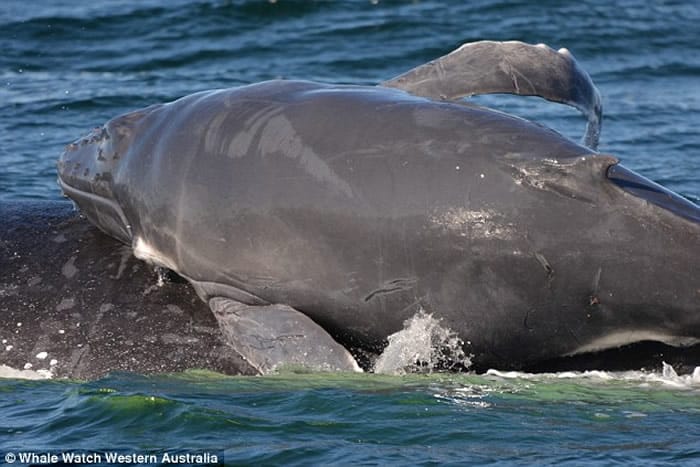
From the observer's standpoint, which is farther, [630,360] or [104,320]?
[104,320]

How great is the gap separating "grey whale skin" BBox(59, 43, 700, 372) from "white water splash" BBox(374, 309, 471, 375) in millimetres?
63

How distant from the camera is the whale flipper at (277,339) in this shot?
823 cm

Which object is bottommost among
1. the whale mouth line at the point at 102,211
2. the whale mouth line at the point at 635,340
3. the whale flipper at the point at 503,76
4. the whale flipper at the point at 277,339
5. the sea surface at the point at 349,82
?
the sea surface at the point at 349,82

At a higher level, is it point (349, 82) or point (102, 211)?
point (102, 211)

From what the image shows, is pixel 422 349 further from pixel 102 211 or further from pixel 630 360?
pixel 102 211

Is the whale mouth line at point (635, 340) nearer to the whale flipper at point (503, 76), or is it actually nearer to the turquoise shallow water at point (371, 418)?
the turquoise shallow water at point (371, 418)

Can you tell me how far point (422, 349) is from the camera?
822cm

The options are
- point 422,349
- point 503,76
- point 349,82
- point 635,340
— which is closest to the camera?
point 635,340

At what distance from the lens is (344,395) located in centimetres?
795

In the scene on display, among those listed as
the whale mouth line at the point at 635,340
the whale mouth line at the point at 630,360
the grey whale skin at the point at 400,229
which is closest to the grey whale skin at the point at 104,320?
the whale mouth line at the point at 630,360

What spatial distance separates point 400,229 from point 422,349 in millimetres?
704

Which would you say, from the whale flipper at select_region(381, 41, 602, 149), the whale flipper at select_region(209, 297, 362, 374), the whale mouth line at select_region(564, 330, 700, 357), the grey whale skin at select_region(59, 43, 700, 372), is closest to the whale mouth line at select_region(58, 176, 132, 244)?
the grey whale skin at select_region(59, 43, 700, 372)

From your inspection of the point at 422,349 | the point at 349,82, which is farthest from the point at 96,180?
the point at 349,82

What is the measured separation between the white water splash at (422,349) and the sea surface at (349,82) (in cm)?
11
